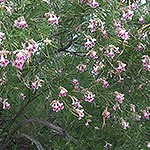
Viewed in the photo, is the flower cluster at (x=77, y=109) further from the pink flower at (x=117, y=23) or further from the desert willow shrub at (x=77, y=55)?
the pink flower at (x=117, y=23)

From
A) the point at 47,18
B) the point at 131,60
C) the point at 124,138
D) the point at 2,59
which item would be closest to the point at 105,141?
the point at 124,138

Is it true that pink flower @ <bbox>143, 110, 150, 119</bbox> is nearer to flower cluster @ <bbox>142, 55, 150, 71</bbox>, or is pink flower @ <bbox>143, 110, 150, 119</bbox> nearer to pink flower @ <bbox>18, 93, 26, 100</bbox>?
flower cluster @ <bbox>142, 55, 150, 71</bbox>

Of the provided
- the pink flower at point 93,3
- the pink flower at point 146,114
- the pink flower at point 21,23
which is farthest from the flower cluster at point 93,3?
the pink flower at point 146,114

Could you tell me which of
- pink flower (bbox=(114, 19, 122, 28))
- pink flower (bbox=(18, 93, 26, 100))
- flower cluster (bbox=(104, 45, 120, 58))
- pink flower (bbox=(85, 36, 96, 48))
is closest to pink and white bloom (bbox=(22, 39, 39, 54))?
pink flower (bbox=(85, 36, 96, 48))

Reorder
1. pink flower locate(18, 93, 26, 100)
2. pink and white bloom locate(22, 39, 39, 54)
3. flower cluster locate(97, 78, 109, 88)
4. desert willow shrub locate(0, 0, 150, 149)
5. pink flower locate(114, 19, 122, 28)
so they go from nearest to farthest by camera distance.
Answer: pink and white bloom locate(22, 39, 39, 54), desert willow shrub locate(0, 0, 150, 149), pink flower locate(114, 19, 122, 28), flower cluster locate(97, 78, 109, 88), pink flower locate(18, 93, 26, 100)

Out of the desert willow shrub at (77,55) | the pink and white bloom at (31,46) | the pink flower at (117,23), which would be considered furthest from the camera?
the pink flower at (117,23)

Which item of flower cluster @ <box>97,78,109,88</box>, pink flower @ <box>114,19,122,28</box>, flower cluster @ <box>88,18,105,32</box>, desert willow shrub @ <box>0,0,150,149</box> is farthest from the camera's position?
flower cluster @ <box>97,78,109,88</box>

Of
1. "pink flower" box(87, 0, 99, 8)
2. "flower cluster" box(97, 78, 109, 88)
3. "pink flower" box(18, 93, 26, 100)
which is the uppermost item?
"pink flower" box(87, 0, 99, 8)

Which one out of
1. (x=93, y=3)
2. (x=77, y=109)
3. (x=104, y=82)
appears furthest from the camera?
(x=104, y=82)

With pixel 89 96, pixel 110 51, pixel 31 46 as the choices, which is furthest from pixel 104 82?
pixel 31 46

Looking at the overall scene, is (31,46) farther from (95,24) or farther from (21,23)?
(95,24)
